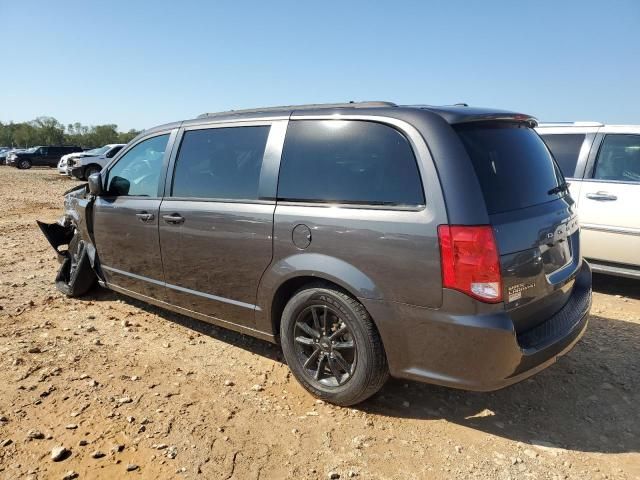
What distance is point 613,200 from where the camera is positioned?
17.0 feet

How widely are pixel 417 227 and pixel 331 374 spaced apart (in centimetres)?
118

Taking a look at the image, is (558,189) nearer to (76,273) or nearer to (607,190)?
(607,190)

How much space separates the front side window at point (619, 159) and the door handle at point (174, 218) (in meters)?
4.41

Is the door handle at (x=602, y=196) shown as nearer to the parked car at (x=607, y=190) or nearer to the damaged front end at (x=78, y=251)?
the parked car at (x=607, y=190)

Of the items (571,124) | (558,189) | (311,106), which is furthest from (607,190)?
(311,106)

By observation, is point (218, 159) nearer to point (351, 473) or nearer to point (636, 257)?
point (351, 473)

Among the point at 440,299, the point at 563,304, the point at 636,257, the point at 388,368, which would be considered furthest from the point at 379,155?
the point at 636,257

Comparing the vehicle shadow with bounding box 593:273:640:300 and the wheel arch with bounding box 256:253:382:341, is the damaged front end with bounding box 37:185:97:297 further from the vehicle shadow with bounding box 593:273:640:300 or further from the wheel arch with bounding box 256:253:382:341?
the vehicle shadow with bounding box 593:273:640:300

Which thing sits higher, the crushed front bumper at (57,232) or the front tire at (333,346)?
the crushed front bumper at (57,232)

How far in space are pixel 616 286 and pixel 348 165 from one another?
14.5 feet

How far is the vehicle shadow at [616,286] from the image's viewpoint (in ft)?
17.9

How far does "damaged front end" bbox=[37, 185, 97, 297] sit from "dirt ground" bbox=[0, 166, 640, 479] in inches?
29.6

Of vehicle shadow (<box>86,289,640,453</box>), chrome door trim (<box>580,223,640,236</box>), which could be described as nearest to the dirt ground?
vehicle shadow (<box>86,289,640,453</box>)

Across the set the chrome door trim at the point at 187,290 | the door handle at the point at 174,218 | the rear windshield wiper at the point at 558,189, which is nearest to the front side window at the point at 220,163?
the door handle at the point at 174,218
